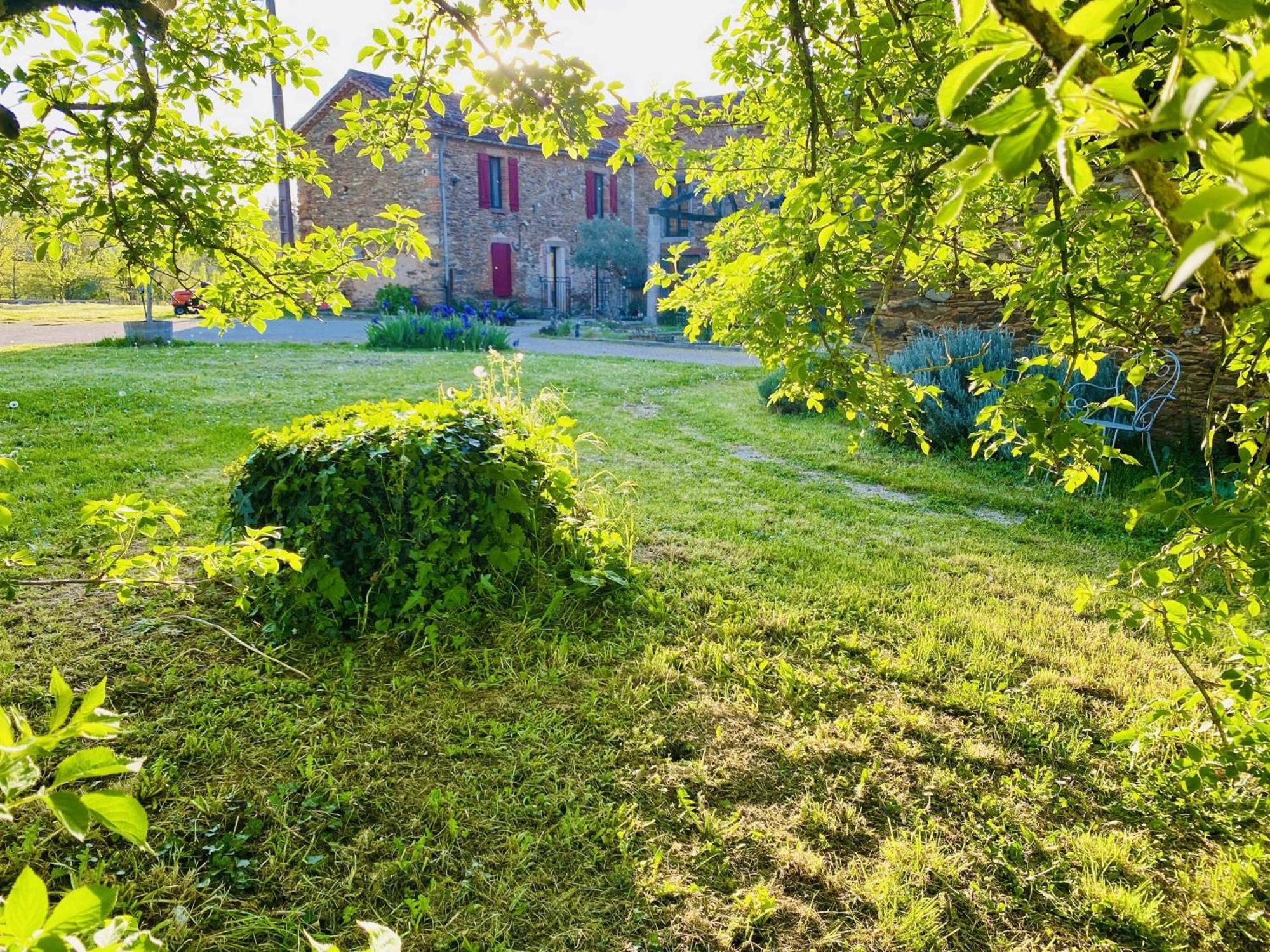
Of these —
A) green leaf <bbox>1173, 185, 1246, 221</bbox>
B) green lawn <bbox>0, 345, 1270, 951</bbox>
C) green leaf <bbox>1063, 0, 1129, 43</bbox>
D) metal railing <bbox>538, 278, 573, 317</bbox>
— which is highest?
metal railing <bbox>538, 278, 573, 317</bbox>

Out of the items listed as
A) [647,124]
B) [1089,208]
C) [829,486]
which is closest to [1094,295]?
[1089,208]

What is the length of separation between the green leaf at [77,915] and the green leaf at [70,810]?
1.9 inches

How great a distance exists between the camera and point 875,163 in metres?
1.55

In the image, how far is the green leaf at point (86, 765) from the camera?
24.9 inches

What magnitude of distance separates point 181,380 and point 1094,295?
374 inches

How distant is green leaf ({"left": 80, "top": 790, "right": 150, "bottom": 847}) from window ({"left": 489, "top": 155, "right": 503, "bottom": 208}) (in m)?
24.6

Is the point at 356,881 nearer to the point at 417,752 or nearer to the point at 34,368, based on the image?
the point at 417,752

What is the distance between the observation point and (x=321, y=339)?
15539 mm

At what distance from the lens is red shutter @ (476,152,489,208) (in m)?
22.5

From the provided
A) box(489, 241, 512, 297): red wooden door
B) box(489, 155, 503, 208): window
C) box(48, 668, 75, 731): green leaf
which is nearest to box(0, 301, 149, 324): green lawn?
box(489, 241, 512, 297): red wooden door

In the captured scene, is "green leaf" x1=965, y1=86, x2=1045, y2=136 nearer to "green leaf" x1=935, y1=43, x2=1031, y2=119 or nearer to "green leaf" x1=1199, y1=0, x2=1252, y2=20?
"green leaf" x1=935, y1=43, x2=1031, y2=119

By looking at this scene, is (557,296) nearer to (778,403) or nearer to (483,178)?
(483,178)

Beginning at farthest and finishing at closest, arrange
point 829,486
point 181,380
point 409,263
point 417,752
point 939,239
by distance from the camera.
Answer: point 409,263, point 181,380, point 829,486, point 417,752, point 939,239

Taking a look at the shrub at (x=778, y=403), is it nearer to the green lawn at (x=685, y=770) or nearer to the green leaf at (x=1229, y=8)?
the green lawn at (x=685, y=770)
